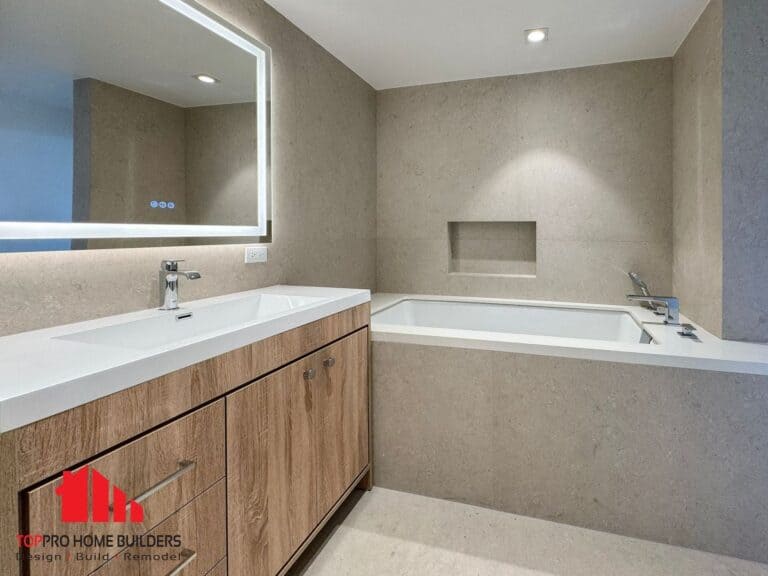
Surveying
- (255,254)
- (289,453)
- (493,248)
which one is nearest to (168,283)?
(255,254)

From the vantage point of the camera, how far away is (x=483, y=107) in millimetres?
3230

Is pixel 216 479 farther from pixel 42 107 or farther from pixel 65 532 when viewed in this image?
pixel 42 107

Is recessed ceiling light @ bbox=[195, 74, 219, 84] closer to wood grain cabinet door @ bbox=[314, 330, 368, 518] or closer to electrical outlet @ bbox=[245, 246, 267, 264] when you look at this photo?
electrical outlet @ bbox=[245, 246, 267, 264]

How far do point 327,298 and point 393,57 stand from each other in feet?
5.87

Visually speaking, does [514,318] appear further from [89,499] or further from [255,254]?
[89,499]

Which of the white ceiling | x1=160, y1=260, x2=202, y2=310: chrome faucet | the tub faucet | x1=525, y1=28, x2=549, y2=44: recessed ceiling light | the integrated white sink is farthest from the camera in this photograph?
the tub faucet

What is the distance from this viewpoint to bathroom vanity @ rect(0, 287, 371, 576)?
2.62ft

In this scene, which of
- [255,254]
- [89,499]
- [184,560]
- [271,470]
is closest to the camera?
[89,499]

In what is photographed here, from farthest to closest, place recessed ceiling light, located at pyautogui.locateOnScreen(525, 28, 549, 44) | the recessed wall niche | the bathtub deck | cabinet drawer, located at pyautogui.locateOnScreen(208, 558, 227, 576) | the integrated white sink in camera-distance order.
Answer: the recessed wall niche < recessed ceiling light, located at pyautogui.locateOnScreen(525, 28, 549, 44) < the bathtub deck < the integrated white sink < cabinet drawer, located at pyautogui.locateOnScreen(208, 558, 227, 576)

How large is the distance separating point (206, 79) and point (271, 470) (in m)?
1.47

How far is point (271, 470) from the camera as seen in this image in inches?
55.8

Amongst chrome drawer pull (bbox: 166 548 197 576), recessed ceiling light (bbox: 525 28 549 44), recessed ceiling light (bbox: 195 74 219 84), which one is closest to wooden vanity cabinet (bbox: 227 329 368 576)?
chrome drawer pull (bbox: 166 548 197 576)

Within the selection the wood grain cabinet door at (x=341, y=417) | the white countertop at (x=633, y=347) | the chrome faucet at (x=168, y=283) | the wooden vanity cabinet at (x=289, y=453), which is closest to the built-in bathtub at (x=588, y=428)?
the white countertop at (x=633, y=347)

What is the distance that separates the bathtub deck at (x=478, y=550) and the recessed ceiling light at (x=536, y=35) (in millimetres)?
2399
